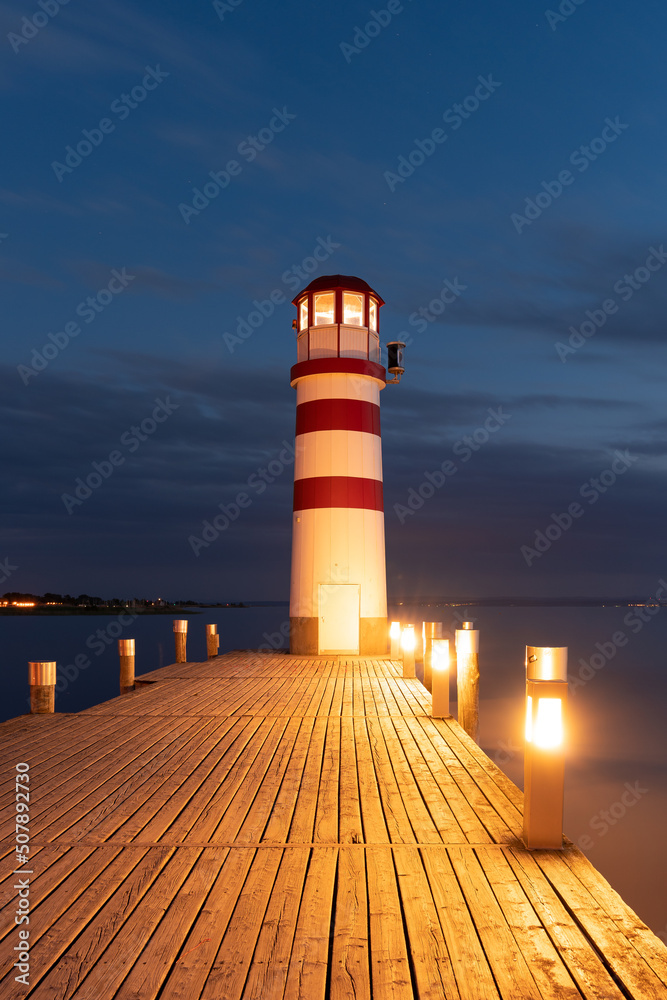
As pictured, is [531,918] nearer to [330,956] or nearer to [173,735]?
[330,956]

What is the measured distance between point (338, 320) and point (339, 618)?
618 centimetres

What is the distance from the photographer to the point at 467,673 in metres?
9.06

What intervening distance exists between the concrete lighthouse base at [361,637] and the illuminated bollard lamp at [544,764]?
11.4 m

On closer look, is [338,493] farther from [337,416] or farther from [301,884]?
[301,884]

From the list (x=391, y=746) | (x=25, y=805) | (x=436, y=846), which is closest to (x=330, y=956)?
(x=436, y=846)

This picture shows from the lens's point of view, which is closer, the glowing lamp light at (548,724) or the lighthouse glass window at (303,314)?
the glowing lamp light at (548,724)

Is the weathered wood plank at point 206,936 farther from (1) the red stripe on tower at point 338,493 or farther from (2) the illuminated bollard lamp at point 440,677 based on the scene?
(1) the red stripe on tower at point 338,493

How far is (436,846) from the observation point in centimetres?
419

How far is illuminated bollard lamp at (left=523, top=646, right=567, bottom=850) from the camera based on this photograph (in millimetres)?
4066

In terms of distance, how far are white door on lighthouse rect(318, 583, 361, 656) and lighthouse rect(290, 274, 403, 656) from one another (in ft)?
0.07

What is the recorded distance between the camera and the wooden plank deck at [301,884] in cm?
276

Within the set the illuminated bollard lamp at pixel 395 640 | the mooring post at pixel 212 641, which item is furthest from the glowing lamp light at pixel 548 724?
the mooring post at pixel 212 641

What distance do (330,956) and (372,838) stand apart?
146cm

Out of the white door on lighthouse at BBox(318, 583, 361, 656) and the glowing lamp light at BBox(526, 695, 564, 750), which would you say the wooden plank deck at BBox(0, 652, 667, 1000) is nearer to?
the glowing lamp light at BBox(526, 695, 564, 750)
